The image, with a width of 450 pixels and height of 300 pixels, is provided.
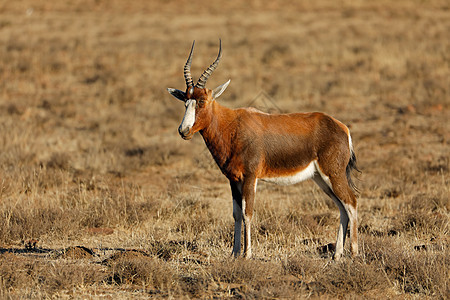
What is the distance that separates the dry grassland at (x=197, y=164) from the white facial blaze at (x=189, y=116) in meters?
1.60

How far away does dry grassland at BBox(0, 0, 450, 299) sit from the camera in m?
6.26

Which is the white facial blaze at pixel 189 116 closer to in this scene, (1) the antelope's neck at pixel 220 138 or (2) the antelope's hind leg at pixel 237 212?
(1) the antelope's neck at pixel 220 138

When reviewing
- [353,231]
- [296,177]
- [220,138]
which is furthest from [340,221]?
[220,138]

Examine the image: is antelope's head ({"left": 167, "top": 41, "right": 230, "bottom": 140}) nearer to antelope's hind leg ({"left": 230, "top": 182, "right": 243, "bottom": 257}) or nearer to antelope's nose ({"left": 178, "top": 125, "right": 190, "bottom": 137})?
antelope's nose ({"left": 178, "top": 125, "right": 190, "bottom": 137})

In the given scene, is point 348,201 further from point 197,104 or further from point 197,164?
point 197,164

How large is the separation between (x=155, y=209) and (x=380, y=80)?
14.9 m

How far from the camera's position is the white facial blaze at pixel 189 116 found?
6.63 m

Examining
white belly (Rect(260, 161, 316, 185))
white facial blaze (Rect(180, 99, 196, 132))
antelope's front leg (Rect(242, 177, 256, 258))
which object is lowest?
antelope's front leg (Rect(242, 177, 256, 258))

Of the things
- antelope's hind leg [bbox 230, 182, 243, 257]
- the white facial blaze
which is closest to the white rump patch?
antelope's hind leg [bbox 230, 182, 243, 257]

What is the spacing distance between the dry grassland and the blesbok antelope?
73 cm

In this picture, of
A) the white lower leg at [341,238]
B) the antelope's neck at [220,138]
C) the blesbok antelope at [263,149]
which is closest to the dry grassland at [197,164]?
the white lower leg at [341,238]

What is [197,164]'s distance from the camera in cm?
1375

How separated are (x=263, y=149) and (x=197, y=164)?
677 centimetres

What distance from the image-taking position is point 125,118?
60.5 feet
